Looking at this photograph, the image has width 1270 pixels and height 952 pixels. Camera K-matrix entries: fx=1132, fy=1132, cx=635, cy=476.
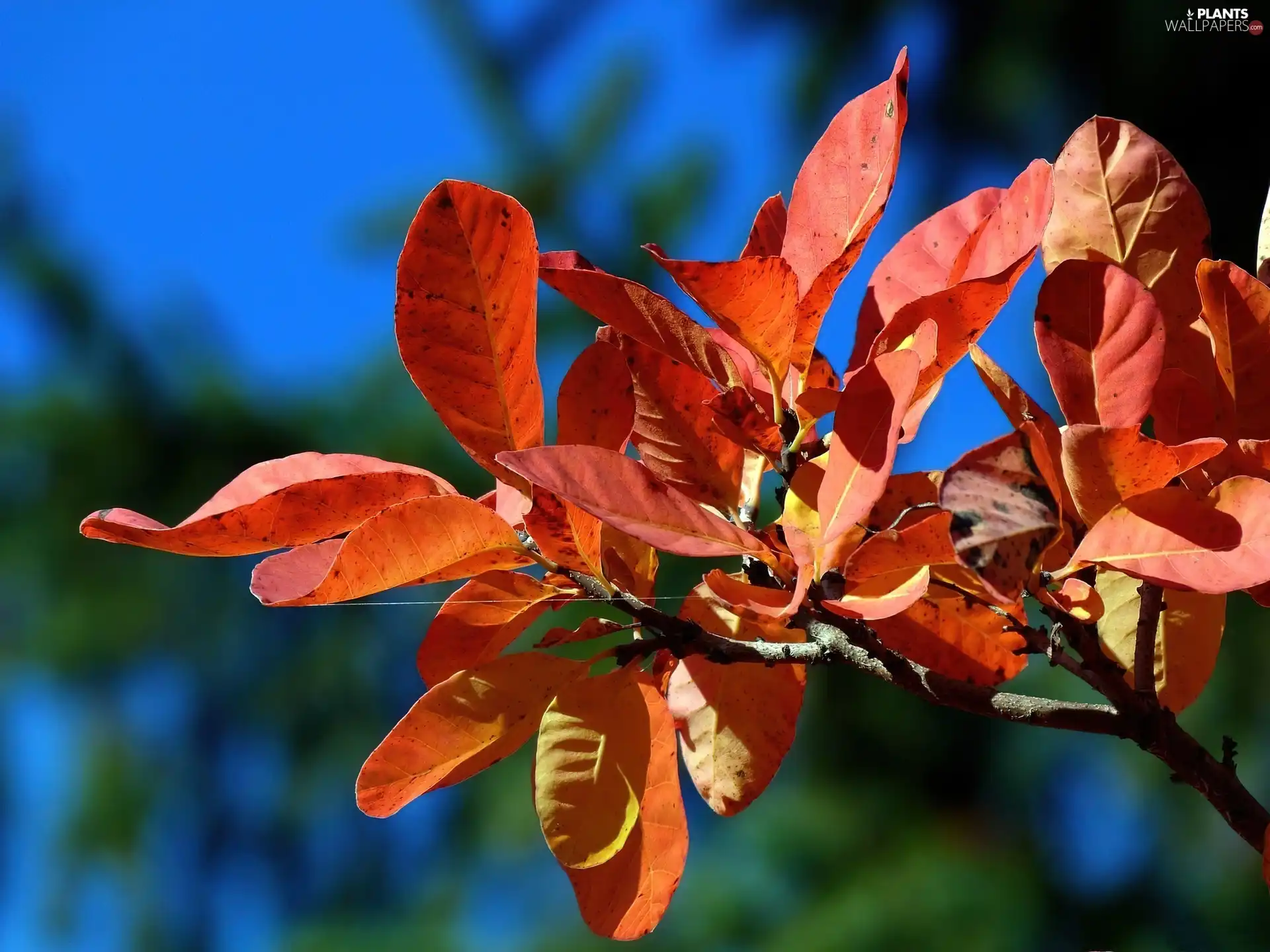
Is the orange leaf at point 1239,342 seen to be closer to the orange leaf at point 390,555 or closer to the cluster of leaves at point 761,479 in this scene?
the cluster of leaves at point 761,479

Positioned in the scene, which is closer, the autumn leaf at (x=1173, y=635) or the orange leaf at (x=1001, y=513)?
the orange leaf at (x=1001, y=513)

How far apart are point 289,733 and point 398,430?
0.77 meters

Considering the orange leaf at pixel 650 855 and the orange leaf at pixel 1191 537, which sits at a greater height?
the orange leaf at pixel 1191 537

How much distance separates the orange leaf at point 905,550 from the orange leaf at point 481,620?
0.27ft

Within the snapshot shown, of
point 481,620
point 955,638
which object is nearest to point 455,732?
point 481,620

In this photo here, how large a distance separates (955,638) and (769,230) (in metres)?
0.13

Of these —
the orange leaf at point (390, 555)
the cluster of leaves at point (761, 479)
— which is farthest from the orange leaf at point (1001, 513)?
the orange leaf at point (390, 555)

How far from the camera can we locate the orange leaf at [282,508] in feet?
0.83

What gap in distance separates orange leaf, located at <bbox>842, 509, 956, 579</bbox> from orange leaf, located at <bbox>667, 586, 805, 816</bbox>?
0.07 m

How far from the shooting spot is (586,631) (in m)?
0.29

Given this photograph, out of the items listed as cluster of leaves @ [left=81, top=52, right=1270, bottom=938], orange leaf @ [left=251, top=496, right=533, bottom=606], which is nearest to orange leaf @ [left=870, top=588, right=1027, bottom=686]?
cluster of leaves @ [left=81, top=52, right=1270, bottom=938]

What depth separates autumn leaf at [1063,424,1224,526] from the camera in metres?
0.23

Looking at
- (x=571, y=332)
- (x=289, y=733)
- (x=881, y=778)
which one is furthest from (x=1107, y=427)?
(x=289, y=733)

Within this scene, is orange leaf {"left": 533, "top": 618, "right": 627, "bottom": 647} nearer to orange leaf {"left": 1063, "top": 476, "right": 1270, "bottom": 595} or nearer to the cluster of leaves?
the cluster of leaves
